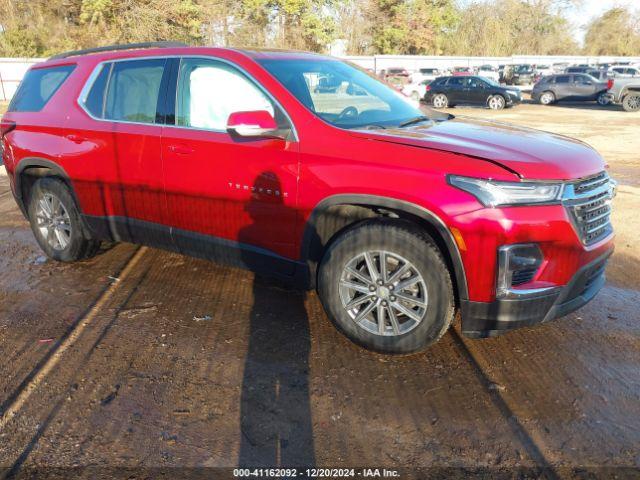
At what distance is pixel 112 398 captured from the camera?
9.21ft

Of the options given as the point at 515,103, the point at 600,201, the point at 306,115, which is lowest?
the point at 515,103

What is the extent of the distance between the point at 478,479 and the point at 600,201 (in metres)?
1.77

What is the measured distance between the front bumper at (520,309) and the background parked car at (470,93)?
21671 millimetres

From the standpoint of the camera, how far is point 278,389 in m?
2.86

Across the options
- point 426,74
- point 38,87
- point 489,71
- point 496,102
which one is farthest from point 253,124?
point 489,71

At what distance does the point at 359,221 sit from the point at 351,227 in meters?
0.08

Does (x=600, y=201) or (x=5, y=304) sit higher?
(x=600, y=201)

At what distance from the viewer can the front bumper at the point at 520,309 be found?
2756mm

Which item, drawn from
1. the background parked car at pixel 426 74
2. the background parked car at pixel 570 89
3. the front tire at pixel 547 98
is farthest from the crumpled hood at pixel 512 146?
the background parked car at pixel 426 74

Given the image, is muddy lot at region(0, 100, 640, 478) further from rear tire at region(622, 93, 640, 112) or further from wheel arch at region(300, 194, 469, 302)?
rear tire at region(622, 93, 640, 112)

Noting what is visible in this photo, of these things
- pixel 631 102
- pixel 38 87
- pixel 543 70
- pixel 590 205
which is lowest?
pixel 543 70

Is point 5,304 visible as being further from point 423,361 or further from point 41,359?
point 423,361

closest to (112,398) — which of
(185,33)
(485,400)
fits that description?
(485,400)

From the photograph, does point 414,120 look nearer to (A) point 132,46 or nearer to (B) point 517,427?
(B) point 517,427
